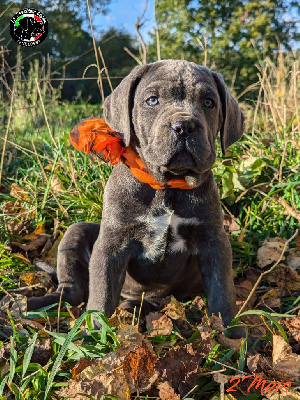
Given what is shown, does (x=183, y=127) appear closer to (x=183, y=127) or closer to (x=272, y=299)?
(x=183, y=127)

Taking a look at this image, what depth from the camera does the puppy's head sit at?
252 centimetres

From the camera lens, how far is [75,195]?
14.8 ft

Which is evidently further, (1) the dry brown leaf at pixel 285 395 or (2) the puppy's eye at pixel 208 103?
(2) the puppy's eye at pixel 208 103

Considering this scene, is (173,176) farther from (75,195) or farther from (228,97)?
(75,195)

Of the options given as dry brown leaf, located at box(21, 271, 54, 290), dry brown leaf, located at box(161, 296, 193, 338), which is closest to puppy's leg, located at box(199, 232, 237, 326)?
dry brown leaf, located at box(161, 296, 193, 338)

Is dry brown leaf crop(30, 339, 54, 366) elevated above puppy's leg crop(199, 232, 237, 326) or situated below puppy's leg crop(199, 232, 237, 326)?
below

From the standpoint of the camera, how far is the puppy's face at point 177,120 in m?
2.51

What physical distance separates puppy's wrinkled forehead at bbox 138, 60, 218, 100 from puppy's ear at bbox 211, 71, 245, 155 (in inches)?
4.2

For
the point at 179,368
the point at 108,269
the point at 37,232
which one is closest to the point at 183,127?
the point at 108,269

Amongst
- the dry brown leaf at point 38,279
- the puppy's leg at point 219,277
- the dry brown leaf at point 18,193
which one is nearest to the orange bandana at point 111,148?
the puppy's leg at point 219,277

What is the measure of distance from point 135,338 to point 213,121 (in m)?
1.38

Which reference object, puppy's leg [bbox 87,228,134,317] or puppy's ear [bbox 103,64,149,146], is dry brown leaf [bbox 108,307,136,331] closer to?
puppy's leg [bbox 87,228,134,317]

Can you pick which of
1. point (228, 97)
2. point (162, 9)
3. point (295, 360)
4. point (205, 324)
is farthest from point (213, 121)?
point (162, 9)

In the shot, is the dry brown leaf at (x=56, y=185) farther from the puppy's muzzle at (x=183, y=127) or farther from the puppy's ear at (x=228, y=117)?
the puppy's muzzle at (x=183, y=127)
